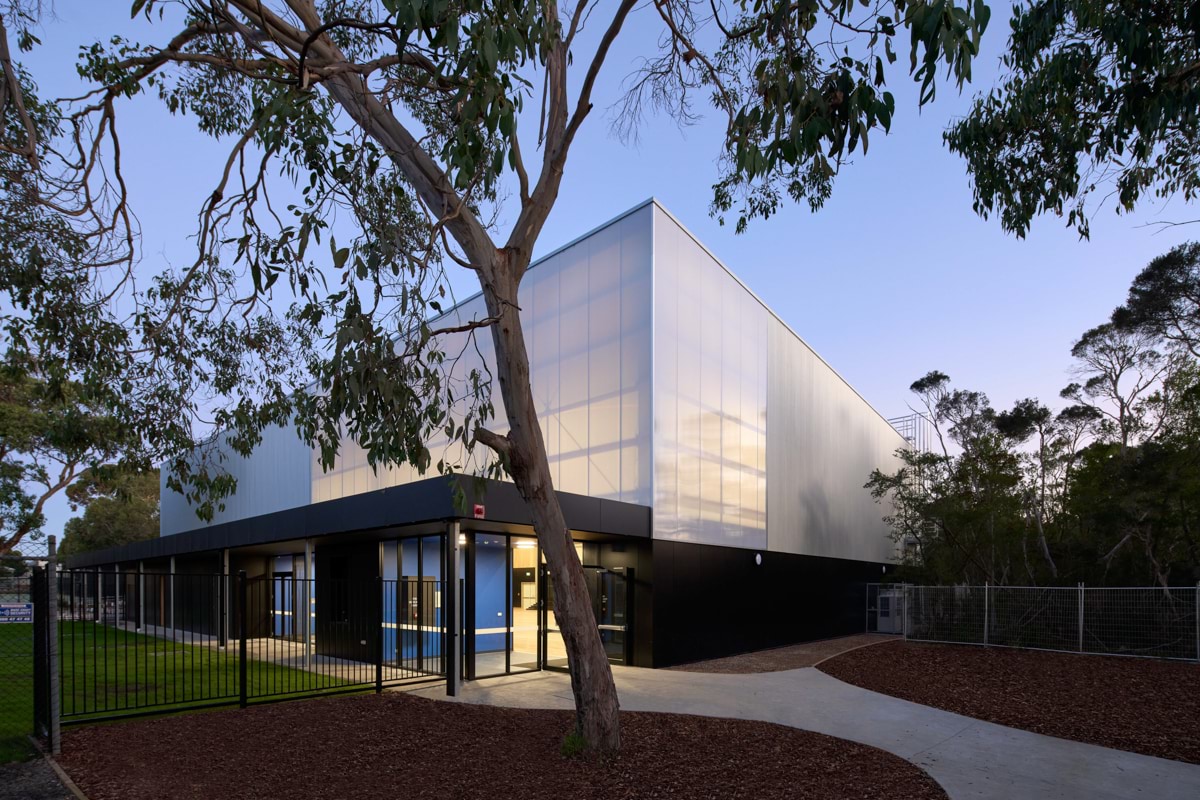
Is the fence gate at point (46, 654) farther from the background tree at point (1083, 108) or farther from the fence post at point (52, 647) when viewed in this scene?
the background tree at point (1083, 108)

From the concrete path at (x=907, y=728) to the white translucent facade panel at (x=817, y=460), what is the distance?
6580 millimetres

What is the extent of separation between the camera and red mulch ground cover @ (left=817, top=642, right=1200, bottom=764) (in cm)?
935

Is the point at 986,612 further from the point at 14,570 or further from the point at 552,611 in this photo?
the point at 14,570

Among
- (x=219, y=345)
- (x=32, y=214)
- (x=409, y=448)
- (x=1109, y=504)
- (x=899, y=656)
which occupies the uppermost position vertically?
(x=32, y=214)

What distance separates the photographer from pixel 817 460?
23250 millimetres

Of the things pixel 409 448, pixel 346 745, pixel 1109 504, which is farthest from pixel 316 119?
pixel 1109 504

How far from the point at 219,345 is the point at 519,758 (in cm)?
A: 732

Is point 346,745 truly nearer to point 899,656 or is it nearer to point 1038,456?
point 899,656

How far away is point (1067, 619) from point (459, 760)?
15096mm

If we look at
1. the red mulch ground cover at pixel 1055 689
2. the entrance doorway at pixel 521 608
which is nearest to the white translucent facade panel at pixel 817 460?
the red mulch ground cover at pixel 1055 689

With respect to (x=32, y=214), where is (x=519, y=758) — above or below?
below

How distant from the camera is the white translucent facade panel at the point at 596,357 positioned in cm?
1522

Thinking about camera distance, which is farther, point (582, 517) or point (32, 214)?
point (582, 517)

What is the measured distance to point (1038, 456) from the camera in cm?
2730
